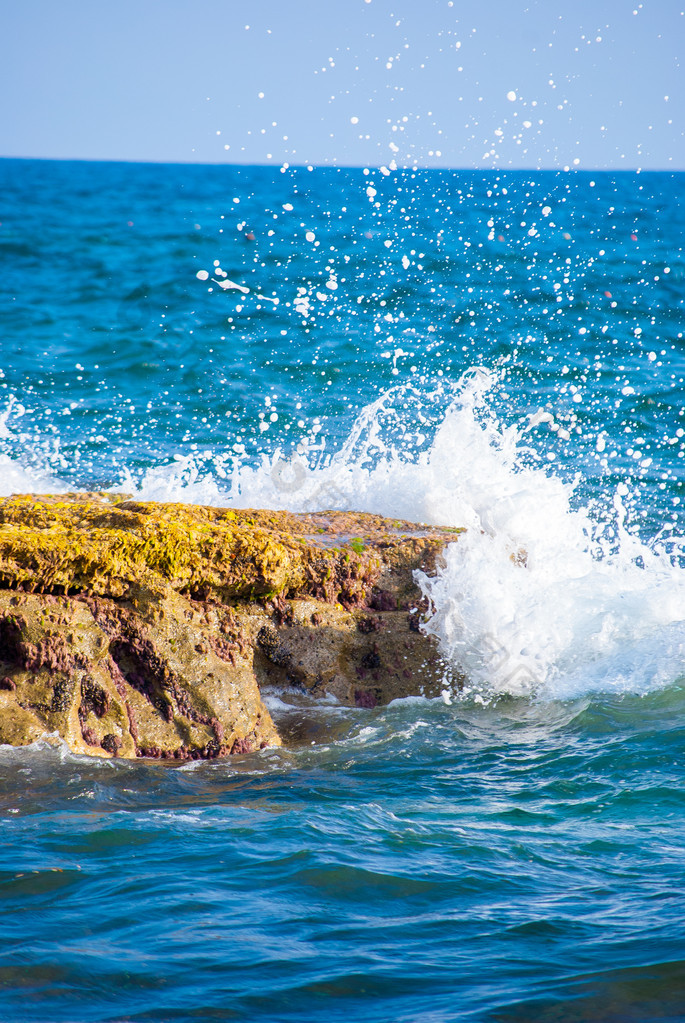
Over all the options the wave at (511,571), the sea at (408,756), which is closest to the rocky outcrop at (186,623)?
the sea at (408,756)

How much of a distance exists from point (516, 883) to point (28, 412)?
29.5 ft

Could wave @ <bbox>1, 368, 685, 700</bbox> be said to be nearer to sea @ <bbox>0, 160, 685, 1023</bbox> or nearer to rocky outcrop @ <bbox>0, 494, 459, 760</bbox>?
sea @ <bbox>0, 160, 685, 1023</bbox>

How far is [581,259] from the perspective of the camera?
55.4 ft

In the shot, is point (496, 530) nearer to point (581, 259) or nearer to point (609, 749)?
point (609, 749)

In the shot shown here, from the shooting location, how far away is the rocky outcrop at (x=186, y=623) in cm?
371

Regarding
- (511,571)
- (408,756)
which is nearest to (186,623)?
(408,756)

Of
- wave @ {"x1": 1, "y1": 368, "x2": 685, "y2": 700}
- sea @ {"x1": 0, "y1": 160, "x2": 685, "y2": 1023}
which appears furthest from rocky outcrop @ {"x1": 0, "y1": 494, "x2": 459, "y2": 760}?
wave @ {"x1": 1, "y1": 368, "x2": 685, "y2": 700}

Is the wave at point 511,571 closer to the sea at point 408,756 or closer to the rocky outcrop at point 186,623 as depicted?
the sea at point 408,756

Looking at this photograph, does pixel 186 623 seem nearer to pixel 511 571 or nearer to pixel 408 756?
pixel 408 756

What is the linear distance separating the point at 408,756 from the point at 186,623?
Result: 114 cm

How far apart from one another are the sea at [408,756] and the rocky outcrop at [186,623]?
0.14 metres

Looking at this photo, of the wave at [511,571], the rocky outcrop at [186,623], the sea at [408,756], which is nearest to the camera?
the sea at [408,756]

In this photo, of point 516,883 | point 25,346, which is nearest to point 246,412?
point 25,346

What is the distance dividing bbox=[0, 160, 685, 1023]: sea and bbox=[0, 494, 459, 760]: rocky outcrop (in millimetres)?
140
